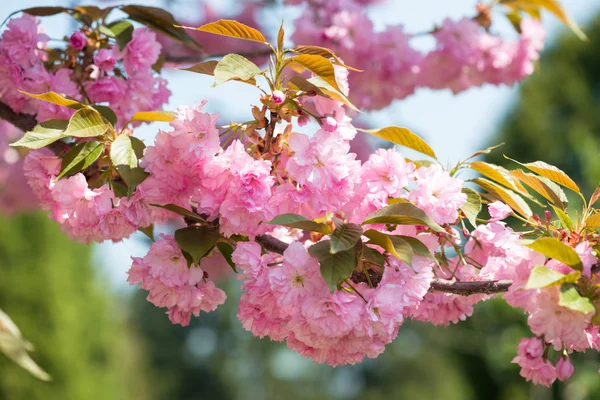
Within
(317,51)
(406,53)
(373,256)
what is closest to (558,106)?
(406,53)

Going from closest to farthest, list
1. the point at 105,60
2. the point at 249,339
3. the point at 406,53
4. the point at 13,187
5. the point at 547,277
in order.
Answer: the point at 547,277 < the point at 105,60 < the point at 406,53 < the point at 13,187 < the point at 249,339

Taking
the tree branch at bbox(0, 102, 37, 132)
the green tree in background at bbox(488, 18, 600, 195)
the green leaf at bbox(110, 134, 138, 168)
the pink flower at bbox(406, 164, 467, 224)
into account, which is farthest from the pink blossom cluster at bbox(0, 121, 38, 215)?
the green tree in background at bbox(488, 18, 600, 195)

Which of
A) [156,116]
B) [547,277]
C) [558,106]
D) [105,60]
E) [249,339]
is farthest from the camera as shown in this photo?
[249,339]

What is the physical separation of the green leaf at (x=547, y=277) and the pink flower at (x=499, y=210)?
270 millimetres

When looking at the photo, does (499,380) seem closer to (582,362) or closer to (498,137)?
(582,362)

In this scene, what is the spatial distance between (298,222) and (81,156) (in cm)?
41

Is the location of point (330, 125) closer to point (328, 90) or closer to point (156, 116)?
point (328, 90)

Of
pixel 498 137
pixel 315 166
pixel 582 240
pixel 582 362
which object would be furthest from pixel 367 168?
pixel 498 137

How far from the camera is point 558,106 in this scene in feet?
52.3

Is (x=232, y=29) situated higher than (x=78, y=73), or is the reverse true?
(x=232, y=29)

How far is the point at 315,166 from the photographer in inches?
42.1

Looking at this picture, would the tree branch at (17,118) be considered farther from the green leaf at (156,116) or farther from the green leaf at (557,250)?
the green leaf at (557,250)

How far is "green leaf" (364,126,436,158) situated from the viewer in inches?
46.4

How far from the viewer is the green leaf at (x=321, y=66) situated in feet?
3.56
